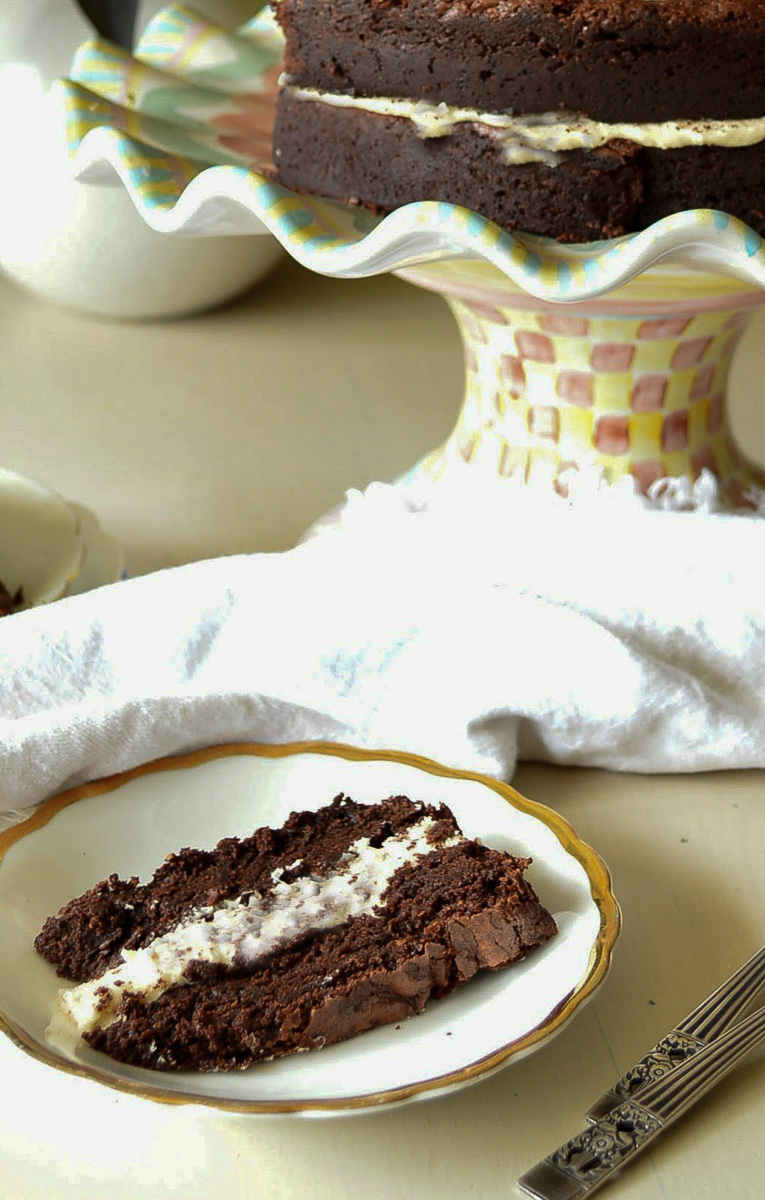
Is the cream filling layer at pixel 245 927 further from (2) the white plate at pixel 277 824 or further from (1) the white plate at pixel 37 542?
(1) the white plate at pixel 37 542

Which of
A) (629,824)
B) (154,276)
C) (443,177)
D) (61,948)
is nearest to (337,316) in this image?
(154,276)

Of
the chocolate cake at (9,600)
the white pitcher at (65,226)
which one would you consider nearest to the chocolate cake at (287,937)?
the chocolate cake at (9,600)

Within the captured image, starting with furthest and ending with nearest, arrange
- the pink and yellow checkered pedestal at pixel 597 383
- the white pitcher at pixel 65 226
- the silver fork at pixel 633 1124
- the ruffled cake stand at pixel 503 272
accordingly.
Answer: the white pitcher at pixel 65 226 < the pink and yellow checkered pedestal at pixel 597 383 < the ruffled cake stand at pixel 503 272 < the silver fork at pixel 633 1124

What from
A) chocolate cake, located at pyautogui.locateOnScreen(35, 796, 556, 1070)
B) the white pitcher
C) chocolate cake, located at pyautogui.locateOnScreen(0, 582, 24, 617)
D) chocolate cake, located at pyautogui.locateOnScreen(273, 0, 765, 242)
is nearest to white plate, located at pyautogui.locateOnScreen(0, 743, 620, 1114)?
chocolate cake, located at pyautogui.locateOnScreen(35, 796, 556, 1070)

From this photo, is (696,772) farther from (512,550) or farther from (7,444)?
(7,444)

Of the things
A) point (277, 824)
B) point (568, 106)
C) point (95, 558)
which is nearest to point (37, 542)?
point (95, 558)

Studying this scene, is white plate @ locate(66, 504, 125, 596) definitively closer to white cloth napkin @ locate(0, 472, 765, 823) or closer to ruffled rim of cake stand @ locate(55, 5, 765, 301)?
white cloth napkin @ locate(0, 472, 765, 823)
